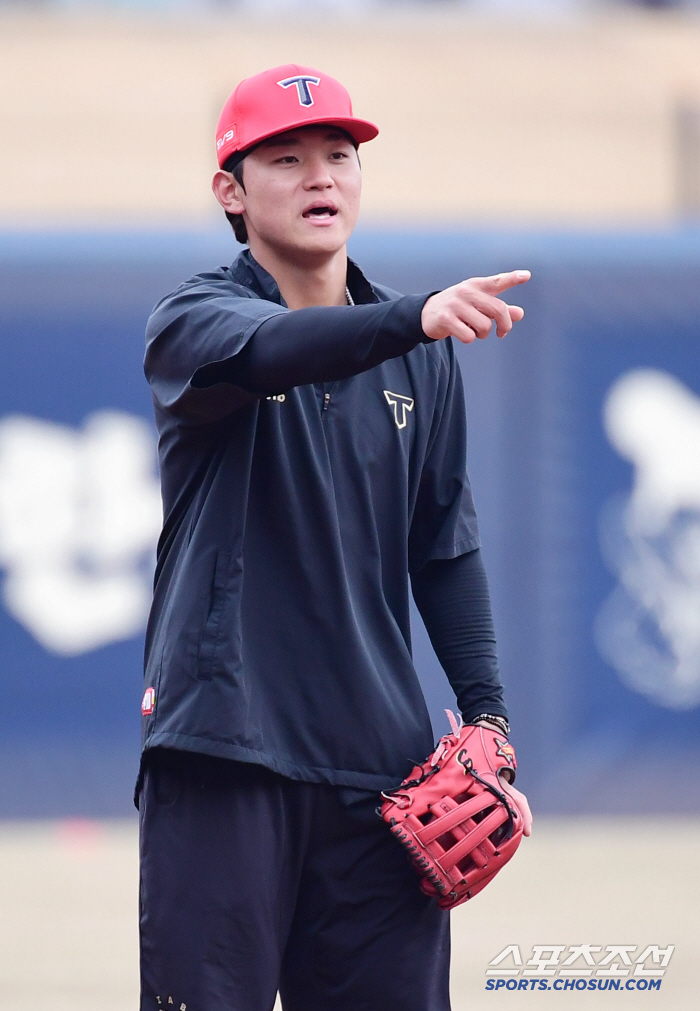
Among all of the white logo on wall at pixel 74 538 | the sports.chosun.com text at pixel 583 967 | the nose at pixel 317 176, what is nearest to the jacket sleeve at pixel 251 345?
the nose at pixel 317 176

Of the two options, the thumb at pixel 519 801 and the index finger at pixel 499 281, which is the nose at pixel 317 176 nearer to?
the index finger at pixel 499 281

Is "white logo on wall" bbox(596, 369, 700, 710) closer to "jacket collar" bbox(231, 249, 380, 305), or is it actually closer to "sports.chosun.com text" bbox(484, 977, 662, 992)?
"sports.chosun.com text" bbox(484, 977, 662, 992)

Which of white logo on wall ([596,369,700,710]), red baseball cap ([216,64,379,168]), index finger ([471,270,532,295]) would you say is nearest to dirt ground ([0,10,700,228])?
white logo on wall ([596,369,700,710])

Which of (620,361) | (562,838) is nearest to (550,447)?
(620,361)

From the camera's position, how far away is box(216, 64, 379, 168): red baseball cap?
2.68 meters

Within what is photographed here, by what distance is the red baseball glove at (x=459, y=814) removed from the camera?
2.62 meters

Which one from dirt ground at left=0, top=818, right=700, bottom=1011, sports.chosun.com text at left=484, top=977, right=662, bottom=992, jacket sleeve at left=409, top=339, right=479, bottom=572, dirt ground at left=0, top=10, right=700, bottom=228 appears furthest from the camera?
dirt ground at left=0, top=10, right=700, bottom=228

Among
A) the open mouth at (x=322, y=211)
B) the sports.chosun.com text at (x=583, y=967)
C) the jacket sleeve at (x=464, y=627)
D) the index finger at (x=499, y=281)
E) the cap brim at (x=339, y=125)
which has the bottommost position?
the sports.chosun.com text at (x=583, y=967)

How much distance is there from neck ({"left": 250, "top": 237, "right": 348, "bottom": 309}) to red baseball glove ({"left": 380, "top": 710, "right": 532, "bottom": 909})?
0.84 m

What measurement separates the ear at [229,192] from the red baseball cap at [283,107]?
0.05m

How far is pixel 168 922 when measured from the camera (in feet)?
8.22

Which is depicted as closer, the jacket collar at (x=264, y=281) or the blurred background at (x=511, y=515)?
the jacket collar at (x=264, y=281)

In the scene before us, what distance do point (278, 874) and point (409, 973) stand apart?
31 centimetres

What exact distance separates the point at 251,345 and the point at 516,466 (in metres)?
4.98
